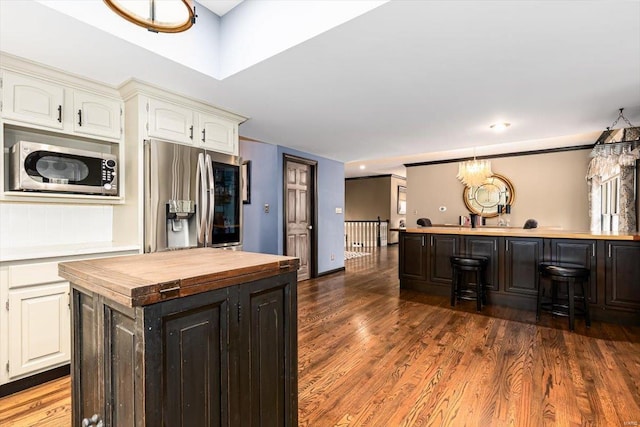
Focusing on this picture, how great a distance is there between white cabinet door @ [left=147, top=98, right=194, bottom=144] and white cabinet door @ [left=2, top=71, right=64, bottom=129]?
0.63 meters

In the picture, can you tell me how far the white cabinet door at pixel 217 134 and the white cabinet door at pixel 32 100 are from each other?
108 centimetres

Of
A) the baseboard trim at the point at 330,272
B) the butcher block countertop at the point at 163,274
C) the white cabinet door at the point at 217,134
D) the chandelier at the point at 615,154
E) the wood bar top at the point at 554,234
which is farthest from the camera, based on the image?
the baseboard trim at the point at 330,272

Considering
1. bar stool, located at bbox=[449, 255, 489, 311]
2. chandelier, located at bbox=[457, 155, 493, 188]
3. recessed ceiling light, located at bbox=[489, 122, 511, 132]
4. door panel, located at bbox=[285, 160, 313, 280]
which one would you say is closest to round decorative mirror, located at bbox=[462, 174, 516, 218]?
chandelier, located at bbox=[457, 155, 493, 188]

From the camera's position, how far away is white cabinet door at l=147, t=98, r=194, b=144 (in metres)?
2.67

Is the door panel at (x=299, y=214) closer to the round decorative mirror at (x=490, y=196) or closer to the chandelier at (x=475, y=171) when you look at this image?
the chandelier at (x=475, y=171)

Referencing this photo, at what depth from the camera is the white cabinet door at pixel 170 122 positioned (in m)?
2.67

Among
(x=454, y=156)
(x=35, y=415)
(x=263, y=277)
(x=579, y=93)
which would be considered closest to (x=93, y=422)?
(x=263, y=277)

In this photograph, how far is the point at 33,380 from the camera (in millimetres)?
2121

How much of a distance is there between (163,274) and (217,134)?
2462 millimetres

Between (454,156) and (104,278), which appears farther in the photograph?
(454,156)

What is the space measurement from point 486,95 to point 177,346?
127 inches

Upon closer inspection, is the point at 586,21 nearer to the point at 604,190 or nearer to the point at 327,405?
the point at 327,405

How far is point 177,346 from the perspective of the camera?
0.97 m

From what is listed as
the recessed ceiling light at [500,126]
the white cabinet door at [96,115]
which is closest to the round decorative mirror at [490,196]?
the recessed ceiling light at [500,126]
